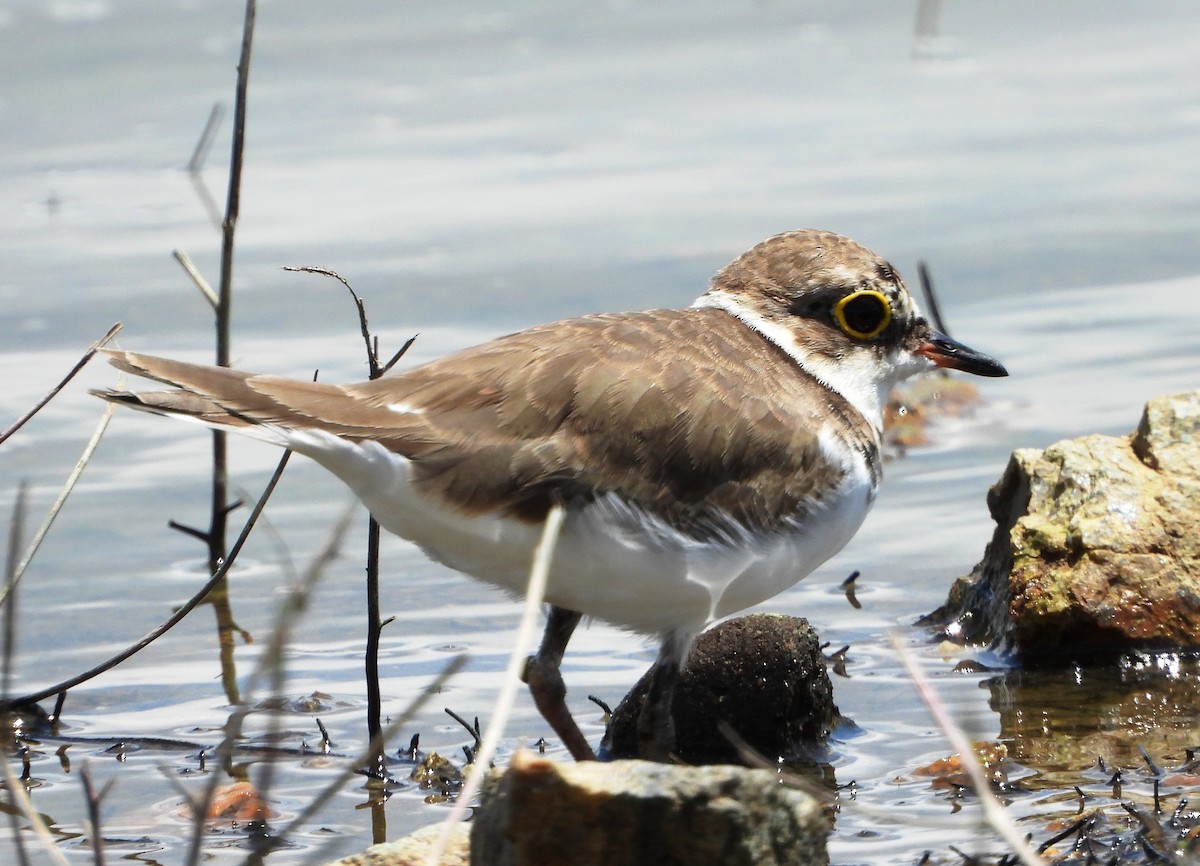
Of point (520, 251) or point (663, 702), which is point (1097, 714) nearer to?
point (663, 702)

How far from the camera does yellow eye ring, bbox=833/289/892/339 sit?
18.3 ft

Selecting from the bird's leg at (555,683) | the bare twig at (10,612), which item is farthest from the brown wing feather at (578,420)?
the bare twig at (10,612)

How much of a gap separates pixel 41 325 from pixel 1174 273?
20.1 feet

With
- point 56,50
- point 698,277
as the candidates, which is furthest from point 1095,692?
point 56,50

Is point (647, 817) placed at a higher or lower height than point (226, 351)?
lower

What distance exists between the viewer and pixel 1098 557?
5934mm

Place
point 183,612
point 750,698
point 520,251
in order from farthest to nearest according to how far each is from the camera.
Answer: point 520,251 < point 750,698 < point 183,612

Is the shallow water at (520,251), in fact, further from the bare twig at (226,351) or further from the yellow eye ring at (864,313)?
the yellow eye ring at (864,313)

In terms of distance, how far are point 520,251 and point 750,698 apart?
5463mm

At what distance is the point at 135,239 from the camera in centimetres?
1061

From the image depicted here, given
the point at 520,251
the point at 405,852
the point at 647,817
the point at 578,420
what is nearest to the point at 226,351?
the point at 578,420

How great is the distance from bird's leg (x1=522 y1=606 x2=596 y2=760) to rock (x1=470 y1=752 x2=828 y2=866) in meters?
1.22

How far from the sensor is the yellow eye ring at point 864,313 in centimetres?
558

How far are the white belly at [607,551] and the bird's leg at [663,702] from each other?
3.1 inches
